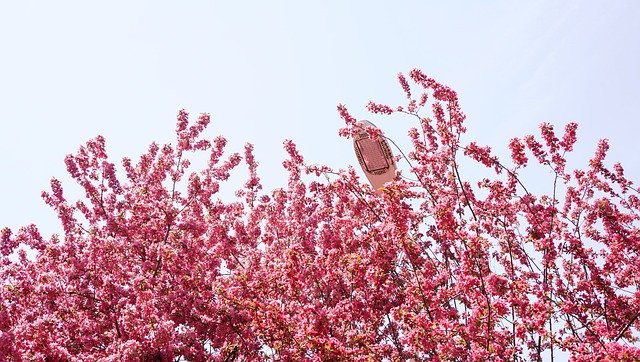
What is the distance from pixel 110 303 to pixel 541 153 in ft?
20.1

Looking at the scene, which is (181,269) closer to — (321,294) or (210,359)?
(210,359)

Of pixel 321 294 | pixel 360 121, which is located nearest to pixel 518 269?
pixel 321 294

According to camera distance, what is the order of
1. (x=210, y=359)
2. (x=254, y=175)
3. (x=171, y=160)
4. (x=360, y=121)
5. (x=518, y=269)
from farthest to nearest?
(x=254, y=175), (x=171, y=160), (x=360, y=121), (x=518, y=269), (x=210, y=359)

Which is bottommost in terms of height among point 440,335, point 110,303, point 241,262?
point 440,335

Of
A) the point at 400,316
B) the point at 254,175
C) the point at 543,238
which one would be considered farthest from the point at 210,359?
the point at 254,175

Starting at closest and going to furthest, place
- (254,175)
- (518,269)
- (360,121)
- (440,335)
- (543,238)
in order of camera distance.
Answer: (440,335) < (543,238) < (518,269) < (360,121) < (254,175)

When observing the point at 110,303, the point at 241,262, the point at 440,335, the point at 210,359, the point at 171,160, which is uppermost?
the point at 171,160

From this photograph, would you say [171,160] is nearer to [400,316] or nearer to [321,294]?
[321,294]

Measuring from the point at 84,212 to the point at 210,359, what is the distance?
13.6 feet

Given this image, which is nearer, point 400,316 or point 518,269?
point 400,316

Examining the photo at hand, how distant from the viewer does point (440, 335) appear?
5.37m

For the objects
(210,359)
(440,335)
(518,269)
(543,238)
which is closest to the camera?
(440,335)

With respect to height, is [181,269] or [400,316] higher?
[181,269]

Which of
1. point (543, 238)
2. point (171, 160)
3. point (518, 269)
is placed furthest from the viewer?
point (171, 160)
